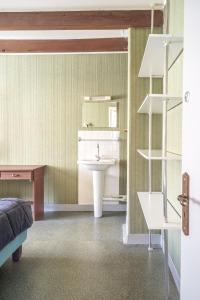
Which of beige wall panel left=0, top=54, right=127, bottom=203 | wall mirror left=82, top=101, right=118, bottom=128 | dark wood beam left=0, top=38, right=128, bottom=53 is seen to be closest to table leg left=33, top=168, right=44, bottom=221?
beige wall panel left=0, top=54, right=127, bottom=203

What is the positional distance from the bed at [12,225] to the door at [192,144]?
1475 millimetres

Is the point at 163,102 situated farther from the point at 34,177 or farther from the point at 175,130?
the point at 34,177

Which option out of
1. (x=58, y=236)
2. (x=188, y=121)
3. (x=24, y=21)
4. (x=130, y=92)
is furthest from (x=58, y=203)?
(x=188, y=121)

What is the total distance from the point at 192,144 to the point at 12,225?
183cm

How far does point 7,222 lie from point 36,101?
9.75 ft

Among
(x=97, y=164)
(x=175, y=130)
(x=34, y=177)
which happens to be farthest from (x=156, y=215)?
(x=34, y=177)

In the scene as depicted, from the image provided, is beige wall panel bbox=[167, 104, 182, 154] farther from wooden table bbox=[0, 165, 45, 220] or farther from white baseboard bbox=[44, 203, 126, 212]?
white baseboard bbox=[44, 203, 126, 212]

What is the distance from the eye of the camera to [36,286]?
7.97 ft

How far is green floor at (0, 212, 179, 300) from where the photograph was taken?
2328 mm

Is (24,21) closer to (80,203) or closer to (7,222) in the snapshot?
(7,222)

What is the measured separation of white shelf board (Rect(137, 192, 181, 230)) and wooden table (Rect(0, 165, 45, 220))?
7.00ft

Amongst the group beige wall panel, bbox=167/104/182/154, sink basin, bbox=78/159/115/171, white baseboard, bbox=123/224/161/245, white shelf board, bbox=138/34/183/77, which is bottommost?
white baseboard, bbox=123/224/161/245

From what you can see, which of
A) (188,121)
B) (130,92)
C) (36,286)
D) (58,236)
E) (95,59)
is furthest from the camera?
(95,59)

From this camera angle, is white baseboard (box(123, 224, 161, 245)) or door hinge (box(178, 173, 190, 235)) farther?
white baseboard (box(123, 224, 161, 245))
